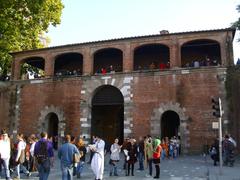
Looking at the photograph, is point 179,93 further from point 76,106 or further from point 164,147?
point 76,106

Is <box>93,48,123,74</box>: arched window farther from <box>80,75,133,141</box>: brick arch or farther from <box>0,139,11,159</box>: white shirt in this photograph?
<box>0,139,11,159</box>: white shirt

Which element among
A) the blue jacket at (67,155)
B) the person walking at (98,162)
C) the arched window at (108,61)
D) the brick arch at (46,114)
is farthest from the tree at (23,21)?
the blue jacket at (67,155)

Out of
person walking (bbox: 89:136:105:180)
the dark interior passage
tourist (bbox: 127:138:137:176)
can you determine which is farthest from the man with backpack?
the dark interior passage

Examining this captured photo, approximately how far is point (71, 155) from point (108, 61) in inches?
736

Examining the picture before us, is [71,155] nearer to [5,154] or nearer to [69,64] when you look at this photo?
[5,154]

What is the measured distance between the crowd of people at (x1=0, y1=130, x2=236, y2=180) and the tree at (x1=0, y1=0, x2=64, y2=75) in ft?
50.8

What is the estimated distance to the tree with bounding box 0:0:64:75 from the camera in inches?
1020

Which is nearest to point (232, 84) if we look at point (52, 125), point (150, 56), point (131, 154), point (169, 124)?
point (169, 124)

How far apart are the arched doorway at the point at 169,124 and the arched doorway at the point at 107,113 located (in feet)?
10.6

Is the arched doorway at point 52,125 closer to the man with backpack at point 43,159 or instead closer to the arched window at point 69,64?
the arched window at point 69,64

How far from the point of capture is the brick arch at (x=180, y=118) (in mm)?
20344

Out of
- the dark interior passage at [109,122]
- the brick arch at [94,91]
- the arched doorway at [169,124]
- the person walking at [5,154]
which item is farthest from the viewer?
the dark interior passage at [109,122]

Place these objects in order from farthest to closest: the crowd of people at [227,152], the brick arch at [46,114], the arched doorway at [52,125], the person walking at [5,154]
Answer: the arched doorway at [52,125] → the brick arch at [46,114] → the crowd of people at [227,152] → the person walking at [5,154]

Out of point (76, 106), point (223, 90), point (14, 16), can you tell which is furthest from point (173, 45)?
point (14, 16)
